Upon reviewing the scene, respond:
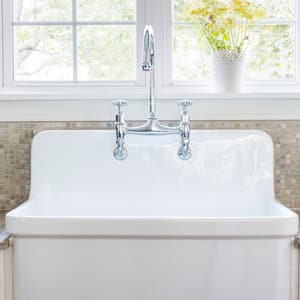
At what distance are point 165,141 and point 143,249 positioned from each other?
0.56 meters

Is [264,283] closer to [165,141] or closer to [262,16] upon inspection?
[165,141]

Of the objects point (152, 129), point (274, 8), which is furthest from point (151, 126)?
point (274, 8)

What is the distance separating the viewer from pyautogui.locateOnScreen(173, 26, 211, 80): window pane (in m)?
2.12

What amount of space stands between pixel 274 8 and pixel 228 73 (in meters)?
0.36

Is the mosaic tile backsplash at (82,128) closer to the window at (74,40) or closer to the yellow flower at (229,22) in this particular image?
the window at (74,40)

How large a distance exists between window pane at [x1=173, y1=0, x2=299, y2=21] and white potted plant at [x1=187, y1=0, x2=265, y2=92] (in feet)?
0.12

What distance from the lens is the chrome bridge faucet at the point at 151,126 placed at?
1812 mm

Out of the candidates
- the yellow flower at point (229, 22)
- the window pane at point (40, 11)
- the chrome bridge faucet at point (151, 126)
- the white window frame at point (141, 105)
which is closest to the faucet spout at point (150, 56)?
the chrome bridge faucet at point (151, 126)

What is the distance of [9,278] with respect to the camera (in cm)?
149

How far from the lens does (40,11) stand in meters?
2.14

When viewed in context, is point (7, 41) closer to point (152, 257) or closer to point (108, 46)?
point (108, 46)

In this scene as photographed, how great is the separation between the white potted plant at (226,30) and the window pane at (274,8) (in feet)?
0.12

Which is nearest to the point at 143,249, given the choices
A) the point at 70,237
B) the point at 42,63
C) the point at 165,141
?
the point at 70,237

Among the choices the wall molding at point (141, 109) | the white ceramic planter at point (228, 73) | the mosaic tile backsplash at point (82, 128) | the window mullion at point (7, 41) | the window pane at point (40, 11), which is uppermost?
the window pane at point (40, 11)
